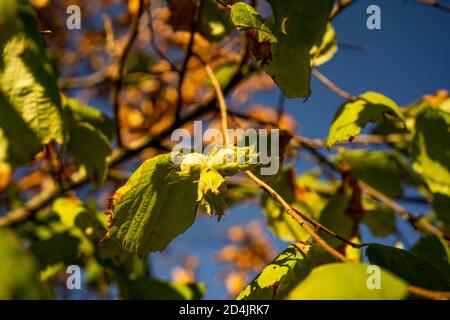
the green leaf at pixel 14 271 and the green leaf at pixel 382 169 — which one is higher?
the green leaf at pixel 14 271

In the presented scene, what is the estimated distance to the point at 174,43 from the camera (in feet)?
6.66

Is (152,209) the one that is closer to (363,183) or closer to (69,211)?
(69,211)

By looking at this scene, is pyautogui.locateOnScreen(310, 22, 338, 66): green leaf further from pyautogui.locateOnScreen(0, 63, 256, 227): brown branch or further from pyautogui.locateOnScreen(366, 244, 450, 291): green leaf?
pyautogui.locateOnScreen(366, 244, 450, 291): green leaf

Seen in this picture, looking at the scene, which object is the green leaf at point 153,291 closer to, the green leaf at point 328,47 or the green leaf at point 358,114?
the green leaf at point 358,114

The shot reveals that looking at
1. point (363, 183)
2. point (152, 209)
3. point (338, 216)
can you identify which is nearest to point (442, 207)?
point (338, 216)

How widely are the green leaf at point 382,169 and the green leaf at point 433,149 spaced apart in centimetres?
32

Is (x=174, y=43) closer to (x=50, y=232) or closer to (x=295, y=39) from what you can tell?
(x=50, y=232)

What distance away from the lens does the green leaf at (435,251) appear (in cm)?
82

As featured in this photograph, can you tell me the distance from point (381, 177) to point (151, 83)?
1235 millimetres

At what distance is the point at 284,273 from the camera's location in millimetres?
584

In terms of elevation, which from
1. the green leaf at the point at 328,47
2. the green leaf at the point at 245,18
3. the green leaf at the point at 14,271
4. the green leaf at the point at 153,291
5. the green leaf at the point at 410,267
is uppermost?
the green leaf at the point at 245,18

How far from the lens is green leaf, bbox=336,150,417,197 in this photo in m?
1.29

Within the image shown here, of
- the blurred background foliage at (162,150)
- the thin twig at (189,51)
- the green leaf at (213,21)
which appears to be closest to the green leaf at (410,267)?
the blurred background foliage at (162,150)
